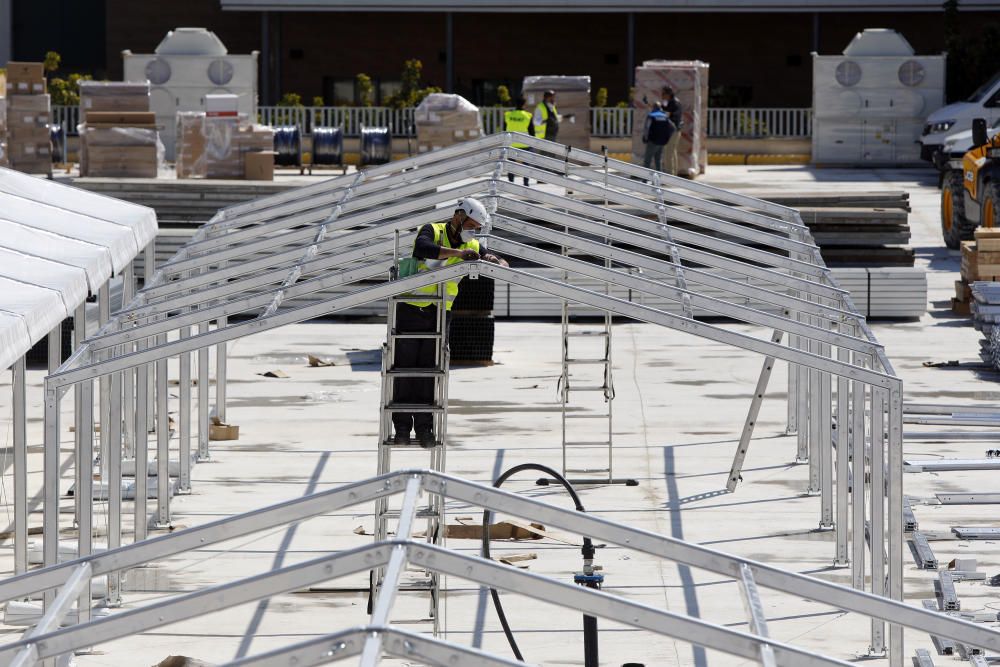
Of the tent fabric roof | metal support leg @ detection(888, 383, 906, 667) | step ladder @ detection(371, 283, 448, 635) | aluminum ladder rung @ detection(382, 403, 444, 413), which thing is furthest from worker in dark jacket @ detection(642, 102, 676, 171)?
metal support leg @ detection(888, 383, 906, 667)

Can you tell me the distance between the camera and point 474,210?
1257 cm

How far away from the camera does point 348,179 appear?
17.4 meters

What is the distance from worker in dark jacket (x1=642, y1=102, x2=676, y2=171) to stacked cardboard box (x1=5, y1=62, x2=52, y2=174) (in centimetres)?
1183

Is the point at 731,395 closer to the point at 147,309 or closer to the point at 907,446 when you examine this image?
the point at 907,446

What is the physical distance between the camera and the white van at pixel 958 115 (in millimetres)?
39062

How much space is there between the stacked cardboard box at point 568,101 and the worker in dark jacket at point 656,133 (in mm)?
3782

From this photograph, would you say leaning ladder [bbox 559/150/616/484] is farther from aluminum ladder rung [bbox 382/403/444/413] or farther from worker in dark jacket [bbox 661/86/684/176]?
worker in dark jacket [bbox 661/86/684/176]

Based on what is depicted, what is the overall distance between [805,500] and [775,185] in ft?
79.8

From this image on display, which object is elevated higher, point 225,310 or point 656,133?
point 656,133

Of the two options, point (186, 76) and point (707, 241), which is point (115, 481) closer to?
point (707, 241)

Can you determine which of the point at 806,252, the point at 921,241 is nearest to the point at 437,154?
Result: the point at 806,252

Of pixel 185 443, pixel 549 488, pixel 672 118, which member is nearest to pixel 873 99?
pixel 672 118

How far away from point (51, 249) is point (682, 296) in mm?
5274

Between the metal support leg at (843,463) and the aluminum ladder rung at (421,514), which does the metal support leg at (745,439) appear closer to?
the metal support leg at (843,463)
